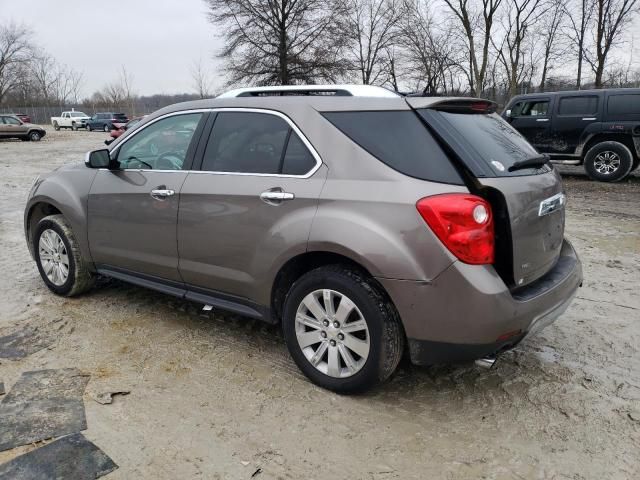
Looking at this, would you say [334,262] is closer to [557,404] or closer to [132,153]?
[557,404]

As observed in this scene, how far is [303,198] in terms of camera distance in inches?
115

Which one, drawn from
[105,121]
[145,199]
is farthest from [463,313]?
[105,121]

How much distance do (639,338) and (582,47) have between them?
30164 millimetres

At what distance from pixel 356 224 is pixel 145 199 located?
178cm

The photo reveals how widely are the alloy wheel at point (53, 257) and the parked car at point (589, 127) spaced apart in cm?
1085

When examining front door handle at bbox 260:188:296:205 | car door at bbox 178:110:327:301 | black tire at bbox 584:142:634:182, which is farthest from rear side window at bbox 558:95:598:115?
front door handle at bbox 260:188:296:205

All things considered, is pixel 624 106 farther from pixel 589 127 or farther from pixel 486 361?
pixel 486 361

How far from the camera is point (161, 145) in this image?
388cm

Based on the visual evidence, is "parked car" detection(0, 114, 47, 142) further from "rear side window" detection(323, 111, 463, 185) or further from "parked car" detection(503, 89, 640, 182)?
"rear side window" detection(323, 111, 463, 185)

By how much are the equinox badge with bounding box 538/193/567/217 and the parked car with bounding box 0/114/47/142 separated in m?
30.8

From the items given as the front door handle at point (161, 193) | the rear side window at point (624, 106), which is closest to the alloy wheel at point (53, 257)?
the front door handle at point (161, 193)

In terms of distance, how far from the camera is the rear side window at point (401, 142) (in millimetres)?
2631

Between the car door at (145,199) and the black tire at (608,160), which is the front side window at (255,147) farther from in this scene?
the black tire at (608,160)

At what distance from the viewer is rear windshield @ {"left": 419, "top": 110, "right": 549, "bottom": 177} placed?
273 centimetres
